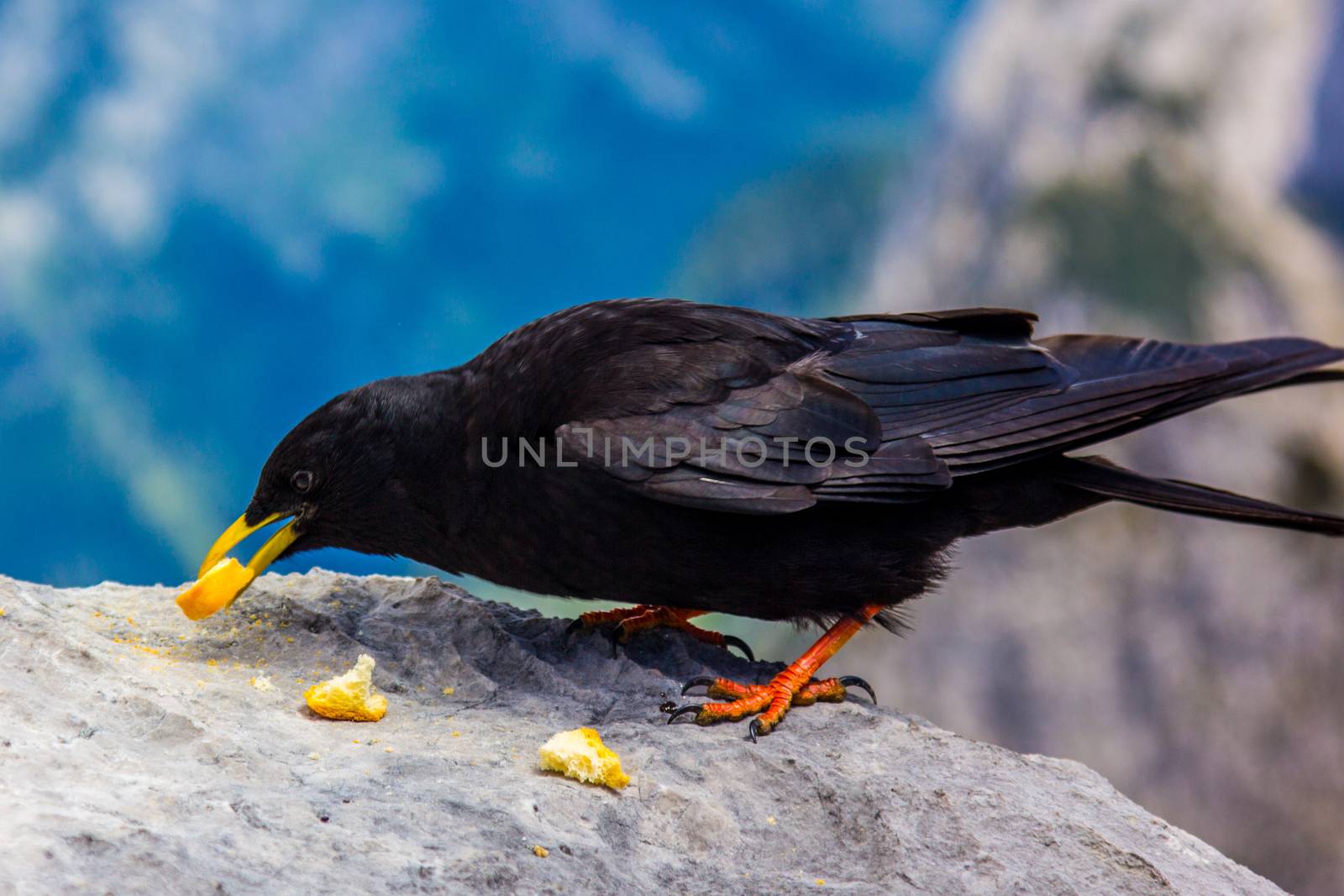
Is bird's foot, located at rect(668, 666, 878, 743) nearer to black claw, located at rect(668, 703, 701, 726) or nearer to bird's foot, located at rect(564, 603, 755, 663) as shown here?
black claw, located at rect(668, 703, 701, 726)

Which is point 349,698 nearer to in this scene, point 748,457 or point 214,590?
Answer: point 214,590

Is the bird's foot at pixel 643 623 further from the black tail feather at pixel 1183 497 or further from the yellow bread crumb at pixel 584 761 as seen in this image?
the black tail feather at pixel 1183 497

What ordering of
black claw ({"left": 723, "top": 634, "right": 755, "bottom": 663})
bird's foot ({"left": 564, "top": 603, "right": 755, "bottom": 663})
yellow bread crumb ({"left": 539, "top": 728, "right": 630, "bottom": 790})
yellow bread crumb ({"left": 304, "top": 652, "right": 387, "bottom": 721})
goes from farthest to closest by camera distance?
black claw ({"left": 723, "top": 634, "right": 755, "bottom": 663}), bird's foot ({"left": 564, "top": 603, "right": 755, "bottom": 663}), yellow bread crumb ({"left": 304, "top": 652, "right": 387, "bottom": 721}), yellow bread crumb ({"left": 539, "top": 728, "right": 630, "bottom": 790})

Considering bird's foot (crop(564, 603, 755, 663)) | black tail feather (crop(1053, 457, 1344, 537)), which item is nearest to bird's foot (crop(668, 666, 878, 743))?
bird's foot (crop(564, 603, 755, 663))

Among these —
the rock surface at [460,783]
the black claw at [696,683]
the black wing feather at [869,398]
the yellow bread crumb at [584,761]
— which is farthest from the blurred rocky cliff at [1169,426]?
the yellow bread crumb at [584,761]

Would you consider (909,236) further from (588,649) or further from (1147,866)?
(1147,866)
